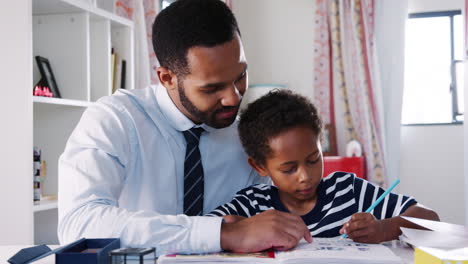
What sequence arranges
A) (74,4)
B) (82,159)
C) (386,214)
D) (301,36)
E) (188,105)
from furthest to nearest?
(301,36), (74,4), (188,105), (386,214), (82,159)

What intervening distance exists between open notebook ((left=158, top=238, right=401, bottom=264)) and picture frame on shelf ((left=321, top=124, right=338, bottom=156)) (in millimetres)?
3856

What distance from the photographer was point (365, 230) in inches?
44.5

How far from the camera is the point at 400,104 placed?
4781 millimetres

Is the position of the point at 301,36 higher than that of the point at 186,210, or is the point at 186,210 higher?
the point at 301,36

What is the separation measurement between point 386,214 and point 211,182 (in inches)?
19.7

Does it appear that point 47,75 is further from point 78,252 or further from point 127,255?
point 127,255

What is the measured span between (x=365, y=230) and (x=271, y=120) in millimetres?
417

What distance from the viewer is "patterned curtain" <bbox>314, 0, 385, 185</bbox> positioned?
478 cm

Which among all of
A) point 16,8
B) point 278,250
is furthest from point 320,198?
point 16,8

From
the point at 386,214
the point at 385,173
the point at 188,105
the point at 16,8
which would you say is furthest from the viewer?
the point at 385,173

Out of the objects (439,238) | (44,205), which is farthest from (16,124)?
(439,238)

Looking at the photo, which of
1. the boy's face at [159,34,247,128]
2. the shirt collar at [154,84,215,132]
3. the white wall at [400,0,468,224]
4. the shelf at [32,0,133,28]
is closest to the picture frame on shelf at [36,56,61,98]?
the shelf at [32,0,133,28]

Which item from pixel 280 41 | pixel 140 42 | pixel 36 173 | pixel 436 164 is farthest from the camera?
pixel 280 41

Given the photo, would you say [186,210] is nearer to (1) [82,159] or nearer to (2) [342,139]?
(1) [82,159]
